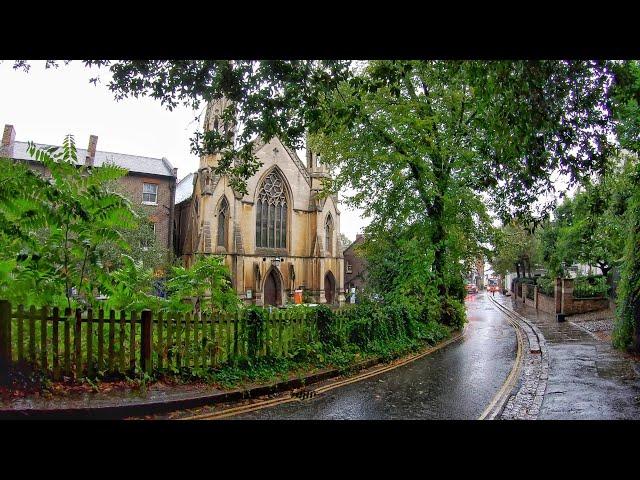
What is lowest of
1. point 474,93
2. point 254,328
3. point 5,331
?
point 254,328

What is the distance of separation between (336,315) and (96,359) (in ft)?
15.7

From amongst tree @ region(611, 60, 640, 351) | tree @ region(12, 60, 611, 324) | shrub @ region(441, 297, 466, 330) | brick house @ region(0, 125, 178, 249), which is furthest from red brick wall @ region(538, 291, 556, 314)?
brick house @ region(0, 125, 178, 249)

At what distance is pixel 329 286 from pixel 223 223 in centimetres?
995

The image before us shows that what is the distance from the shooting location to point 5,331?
17.9ft

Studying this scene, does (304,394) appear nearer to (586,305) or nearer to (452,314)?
(452,314)

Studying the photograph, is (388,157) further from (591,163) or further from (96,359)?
(96,359)

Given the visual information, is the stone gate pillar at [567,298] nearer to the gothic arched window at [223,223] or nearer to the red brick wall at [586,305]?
the red brick wall at [586,305]

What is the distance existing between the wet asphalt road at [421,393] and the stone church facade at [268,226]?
41.6 ft

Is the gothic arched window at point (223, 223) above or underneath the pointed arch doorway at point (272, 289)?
above

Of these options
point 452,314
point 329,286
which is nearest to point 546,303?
point 452,314

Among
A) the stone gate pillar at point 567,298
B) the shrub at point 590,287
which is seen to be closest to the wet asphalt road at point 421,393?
the stone gate pillar at point 567,298

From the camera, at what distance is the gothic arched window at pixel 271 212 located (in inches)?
920
